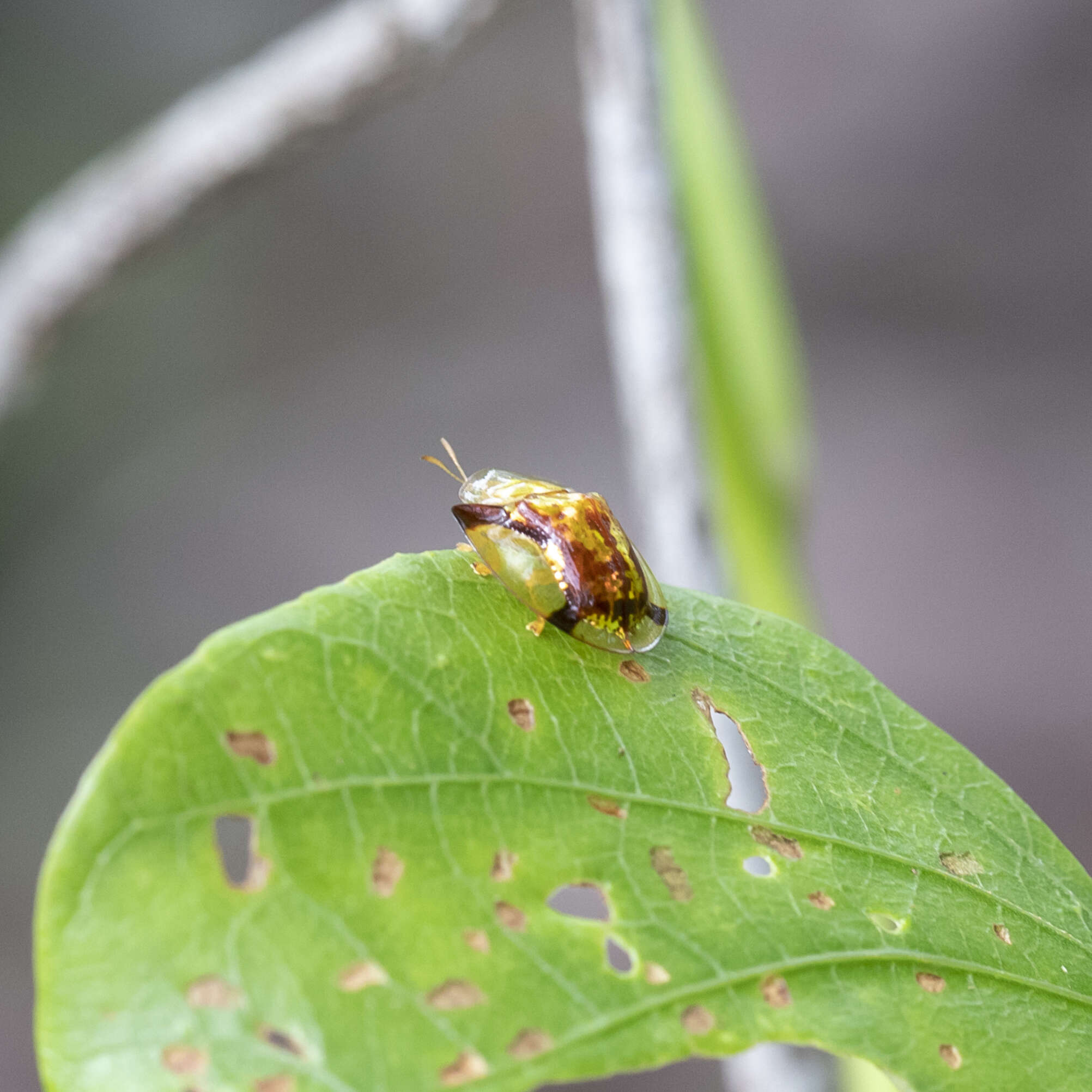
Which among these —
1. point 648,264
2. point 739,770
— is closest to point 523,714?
point 739,770

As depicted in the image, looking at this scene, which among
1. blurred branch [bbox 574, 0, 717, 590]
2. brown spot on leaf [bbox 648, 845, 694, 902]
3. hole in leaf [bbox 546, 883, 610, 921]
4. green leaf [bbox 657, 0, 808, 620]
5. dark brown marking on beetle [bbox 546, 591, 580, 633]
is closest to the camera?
brown spot on leaf [bbox 648, 845, 694, 902]

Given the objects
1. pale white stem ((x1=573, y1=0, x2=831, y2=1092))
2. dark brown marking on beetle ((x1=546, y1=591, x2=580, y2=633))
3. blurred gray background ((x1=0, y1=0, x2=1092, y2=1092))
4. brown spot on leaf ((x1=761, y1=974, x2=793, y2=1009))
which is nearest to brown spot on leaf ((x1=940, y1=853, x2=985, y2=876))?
Answer: brown spot on leaf ((x1=761, y1=974, x2=793, y2=1009))

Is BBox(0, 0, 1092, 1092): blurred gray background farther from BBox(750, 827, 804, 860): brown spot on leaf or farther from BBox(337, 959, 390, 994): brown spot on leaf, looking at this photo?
BBox(337, 959, 390, 994): brown spot on leaf

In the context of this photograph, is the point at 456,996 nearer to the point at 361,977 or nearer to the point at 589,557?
the point at 361,977

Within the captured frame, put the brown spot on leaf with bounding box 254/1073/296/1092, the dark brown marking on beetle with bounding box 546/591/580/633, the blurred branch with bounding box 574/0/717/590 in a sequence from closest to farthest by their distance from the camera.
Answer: the brown spot on leaf with bounding box 254/1073/296/1092, the dark brown marking on beetle with bounding box 546/591/580/633, the blurred branch with bounding box 574/0/717/590

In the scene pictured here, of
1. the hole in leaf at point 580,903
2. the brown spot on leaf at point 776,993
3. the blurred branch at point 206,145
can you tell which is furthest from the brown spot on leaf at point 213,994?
the hole in leaf at point 580,903

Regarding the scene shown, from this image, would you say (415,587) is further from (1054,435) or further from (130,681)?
(1054,435)

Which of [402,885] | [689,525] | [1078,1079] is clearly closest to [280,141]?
[689,525]
